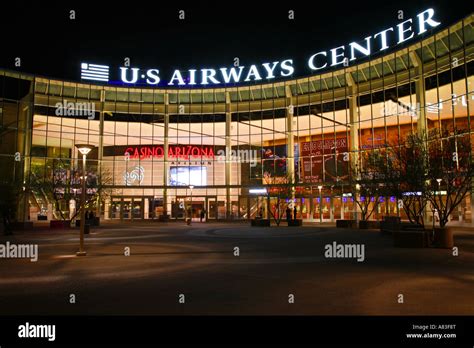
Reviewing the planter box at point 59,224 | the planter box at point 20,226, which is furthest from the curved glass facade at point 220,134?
the planter box at point 20,226

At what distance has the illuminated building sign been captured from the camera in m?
37.2

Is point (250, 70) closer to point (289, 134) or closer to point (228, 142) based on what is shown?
point (289, 134)

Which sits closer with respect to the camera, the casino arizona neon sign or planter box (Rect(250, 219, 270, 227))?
planter box (Rect(250, 219, 270, 227))

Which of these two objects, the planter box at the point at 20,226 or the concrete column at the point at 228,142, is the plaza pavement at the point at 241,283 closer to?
the planter box at the point at 20,226

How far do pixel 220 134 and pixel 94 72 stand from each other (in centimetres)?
1719

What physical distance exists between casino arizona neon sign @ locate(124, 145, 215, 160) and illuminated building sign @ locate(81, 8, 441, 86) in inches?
327

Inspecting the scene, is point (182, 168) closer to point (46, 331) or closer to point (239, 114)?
point (239, 114)

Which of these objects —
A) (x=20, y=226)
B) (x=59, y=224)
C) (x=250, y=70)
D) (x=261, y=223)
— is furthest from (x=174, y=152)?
(x=20, y=226)

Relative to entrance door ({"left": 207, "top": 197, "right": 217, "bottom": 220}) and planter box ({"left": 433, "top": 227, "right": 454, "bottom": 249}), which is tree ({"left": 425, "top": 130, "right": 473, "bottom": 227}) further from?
entrance door ({"left": 207, "top": 197, "right": 217, "bottom": 220})

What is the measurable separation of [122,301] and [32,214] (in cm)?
4565

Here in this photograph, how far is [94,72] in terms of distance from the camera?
46.4 meters

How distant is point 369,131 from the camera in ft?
142

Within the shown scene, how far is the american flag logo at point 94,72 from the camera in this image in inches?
1811

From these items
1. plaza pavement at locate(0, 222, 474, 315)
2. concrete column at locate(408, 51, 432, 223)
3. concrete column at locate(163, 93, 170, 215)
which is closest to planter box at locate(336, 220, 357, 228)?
concrete column at locate(408, 51, 432, 223)
